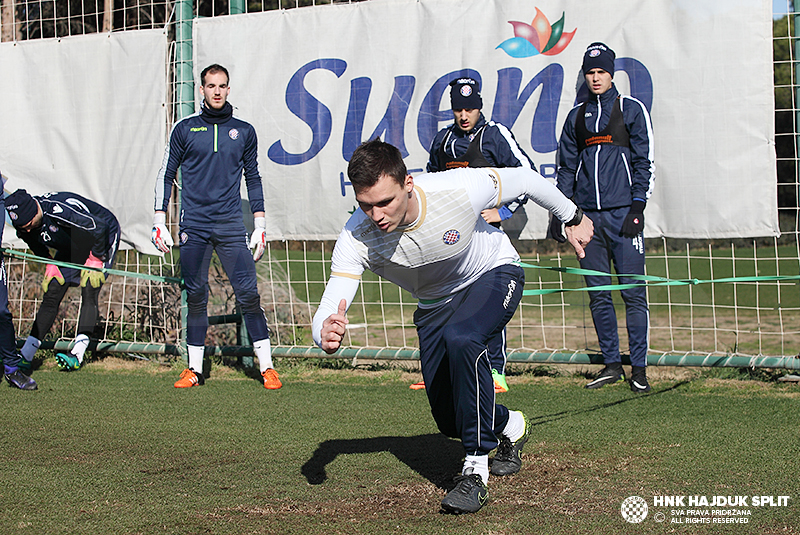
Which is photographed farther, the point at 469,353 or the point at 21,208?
the point at 21,208

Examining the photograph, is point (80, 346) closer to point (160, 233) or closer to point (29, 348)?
point (29, 348)

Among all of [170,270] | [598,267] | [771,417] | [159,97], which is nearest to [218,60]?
[159,97]

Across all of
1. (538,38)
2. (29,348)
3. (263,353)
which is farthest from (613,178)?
(29,348)

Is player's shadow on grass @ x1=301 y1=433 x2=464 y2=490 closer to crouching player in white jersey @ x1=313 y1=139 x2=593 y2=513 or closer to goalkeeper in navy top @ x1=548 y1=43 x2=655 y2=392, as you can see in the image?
crouching player in white jersey @ x1=313 y1=139 x2=593 y2=513

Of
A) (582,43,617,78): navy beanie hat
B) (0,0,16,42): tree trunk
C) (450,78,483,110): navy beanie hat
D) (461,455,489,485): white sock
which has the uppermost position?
(0,0,16,42): tree trunk

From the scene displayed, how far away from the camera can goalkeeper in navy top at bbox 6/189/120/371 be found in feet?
23.4

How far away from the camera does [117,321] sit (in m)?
8.42

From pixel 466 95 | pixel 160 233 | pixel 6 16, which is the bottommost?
pixel 160 233

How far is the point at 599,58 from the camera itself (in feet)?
19.8

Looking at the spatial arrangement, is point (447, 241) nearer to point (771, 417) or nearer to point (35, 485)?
point (35, 485)

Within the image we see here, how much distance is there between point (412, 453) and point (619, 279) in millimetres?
2681

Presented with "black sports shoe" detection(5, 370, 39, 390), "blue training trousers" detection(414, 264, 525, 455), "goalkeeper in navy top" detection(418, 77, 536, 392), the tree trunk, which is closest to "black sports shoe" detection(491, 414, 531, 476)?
"blue training trousers" detection(414, 264, 525, 455)

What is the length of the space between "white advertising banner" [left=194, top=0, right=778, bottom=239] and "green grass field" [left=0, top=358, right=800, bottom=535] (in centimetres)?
159

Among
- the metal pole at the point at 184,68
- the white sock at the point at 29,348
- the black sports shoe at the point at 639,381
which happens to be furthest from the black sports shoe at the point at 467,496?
the white sock at the point at 29,348
